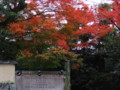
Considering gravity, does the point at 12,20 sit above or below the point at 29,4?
below

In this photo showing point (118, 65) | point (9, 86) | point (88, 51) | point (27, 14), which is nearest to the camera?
point (9, 86)

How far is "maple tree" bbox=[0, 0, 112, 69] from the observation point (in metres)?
14.0

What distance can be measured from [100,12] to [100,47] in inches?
164

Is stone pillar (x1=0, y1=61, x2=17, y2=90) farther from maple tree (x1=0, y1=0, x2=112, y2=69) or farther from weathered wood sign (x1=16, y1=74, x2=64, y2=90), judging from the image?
maple tree (x1=0, y1=0, x2=112, y2=69)

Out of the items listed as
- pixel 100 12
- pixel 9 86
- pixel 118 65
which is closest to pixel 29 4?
pixel 100 12

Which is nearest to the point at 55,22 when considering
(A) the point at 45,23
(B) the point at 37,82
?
(A) the point at 45,23

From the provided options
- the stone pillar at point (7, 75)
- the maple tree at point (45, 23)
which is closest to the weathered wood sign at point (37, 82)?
the stone pillar at point (7, 75)

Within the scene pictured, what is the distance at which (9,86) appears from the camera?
35.5ft

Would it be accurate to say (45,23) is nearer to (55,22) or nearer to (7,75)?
(55,22)

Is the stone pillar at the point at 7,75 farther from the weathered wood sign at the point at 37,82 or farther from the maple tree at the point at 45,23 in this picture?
the maple tree at the point at 45,23

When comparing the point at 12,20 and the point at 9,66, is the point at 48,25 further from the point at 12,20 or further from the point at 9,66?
the point at 9,66

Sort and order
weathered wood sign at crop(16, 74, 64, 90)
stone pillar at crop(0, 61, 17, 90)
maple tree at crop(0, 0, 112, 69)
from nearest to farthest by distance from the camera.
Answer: stone pillar at crop(0, 61, 17, 90) → weathered wood sign at crop(16, 74, 64, 90) → maple tree at crop(0, 0, 112, 69)

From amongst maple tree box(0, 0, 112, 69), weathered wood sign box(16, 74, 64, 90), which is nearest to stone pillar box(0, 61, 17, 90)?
weathered wood sign box(16, 74, 64, 90)

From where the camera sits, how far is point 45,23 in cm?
1402
